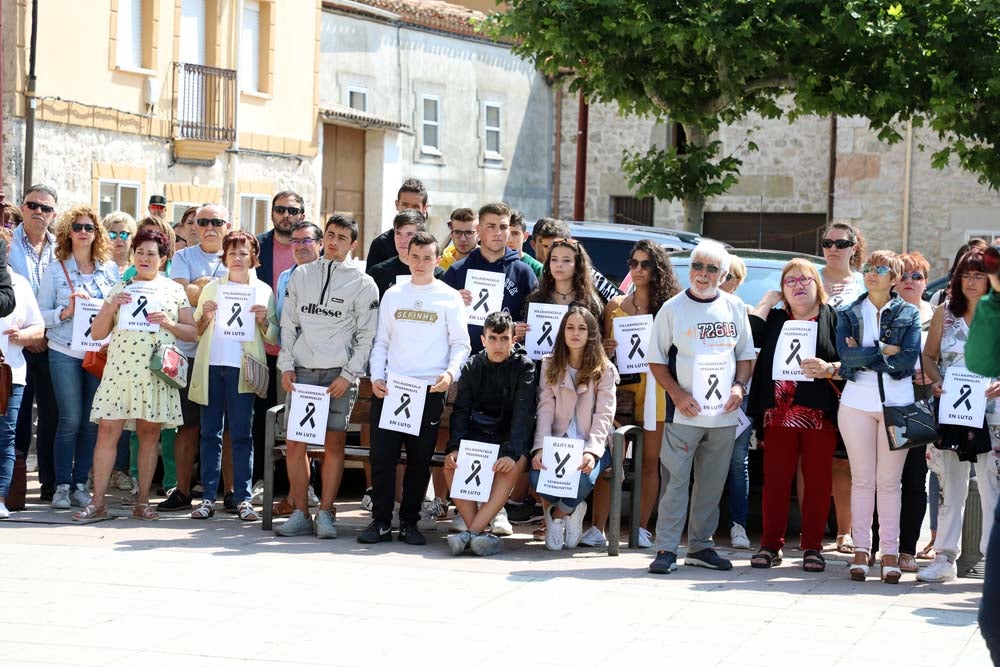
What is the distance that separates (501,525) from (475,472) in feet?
2.12

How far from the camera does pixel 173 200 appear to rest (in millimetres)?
25625

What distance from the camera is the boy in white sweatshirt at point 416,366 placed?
394 inches

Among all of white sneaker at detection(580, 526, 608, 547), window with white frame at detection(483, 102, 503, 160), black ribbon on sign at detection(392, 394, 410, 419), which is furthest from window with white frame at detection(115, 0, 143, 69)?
white sneaker at detection(580, 526, 608, 547)

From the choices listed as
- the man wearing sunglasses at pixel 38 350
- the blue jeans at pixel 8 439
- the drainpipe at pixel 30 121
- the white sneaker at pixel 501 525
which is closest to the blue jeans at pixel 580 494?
the white sneaker at pixel 501 525

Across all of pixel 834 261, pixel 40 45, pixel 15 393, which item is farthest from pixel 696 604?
pixel 40 45

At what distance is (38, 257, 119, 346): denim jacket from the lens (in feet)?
35.8

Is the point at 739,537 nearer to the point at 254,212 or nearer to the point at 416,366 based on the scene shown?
the point at 416,366

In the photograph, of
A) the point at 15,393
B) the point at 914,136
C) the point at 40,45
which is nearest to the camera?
the point at 15,393

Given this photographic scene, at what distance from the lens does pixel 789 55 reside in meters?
19.7

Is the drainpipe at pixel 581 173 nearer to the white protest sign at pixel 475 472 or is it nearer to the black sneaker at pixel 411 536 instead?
the black sneaker at pixel 411 536

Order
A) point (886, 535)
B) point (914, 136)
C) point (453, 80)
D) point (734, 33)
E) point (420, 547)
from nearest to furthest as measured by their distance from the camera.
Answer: point (886, 535), point (420, 547), point (734, 33), point (914, 136), point (453, 80)

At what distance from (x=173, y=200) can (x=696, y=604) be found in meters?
18.8

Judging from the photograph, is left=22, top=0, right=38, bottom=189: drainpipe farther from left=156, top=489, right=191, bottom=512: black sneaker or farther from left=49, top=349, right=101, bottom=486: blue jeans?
left=156, top=489, right=191, bottom=512: black sneaker

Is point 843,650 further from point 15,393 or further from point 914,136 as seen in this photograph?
point 914,136
